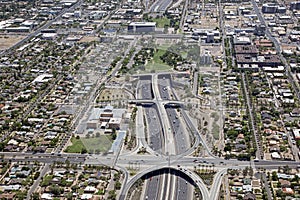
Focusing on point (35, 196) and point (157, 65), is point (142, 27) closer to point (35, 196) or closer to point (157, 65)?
point (157, 65)

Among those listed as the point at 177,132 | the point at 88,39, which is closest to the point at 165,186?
the point at 177,132

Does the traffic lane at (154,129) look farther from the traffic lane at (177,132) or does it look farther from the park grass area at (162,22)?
the park grass area at (162,22)

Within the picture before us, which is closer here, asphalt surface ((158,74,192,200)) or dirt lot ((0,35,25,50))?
asphalt surface ((158,74,192,200))

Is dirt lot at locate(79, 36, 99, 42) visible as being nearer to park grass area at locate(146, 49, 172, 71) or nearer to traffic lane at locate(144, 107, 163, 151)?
park grass area at locate(146, 49, 172, 71)

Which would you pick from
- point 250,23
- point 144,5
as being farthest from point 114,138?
point 144,5

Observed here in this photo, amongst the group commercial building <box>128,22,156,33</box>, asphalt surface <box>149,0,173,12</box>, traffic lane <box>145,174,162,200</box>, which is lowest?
traffic lane <box>145,174,162,200</box>

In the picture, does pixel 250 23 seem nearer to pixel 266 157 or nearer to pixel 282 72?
pixel 282 72

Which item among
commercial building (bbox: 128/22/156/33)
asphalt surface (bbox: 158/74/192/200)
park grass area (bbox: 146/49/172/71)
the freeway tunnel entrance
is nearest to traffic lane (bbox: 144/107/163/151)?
asphalt surface (bbox: 158/74/192/200)
